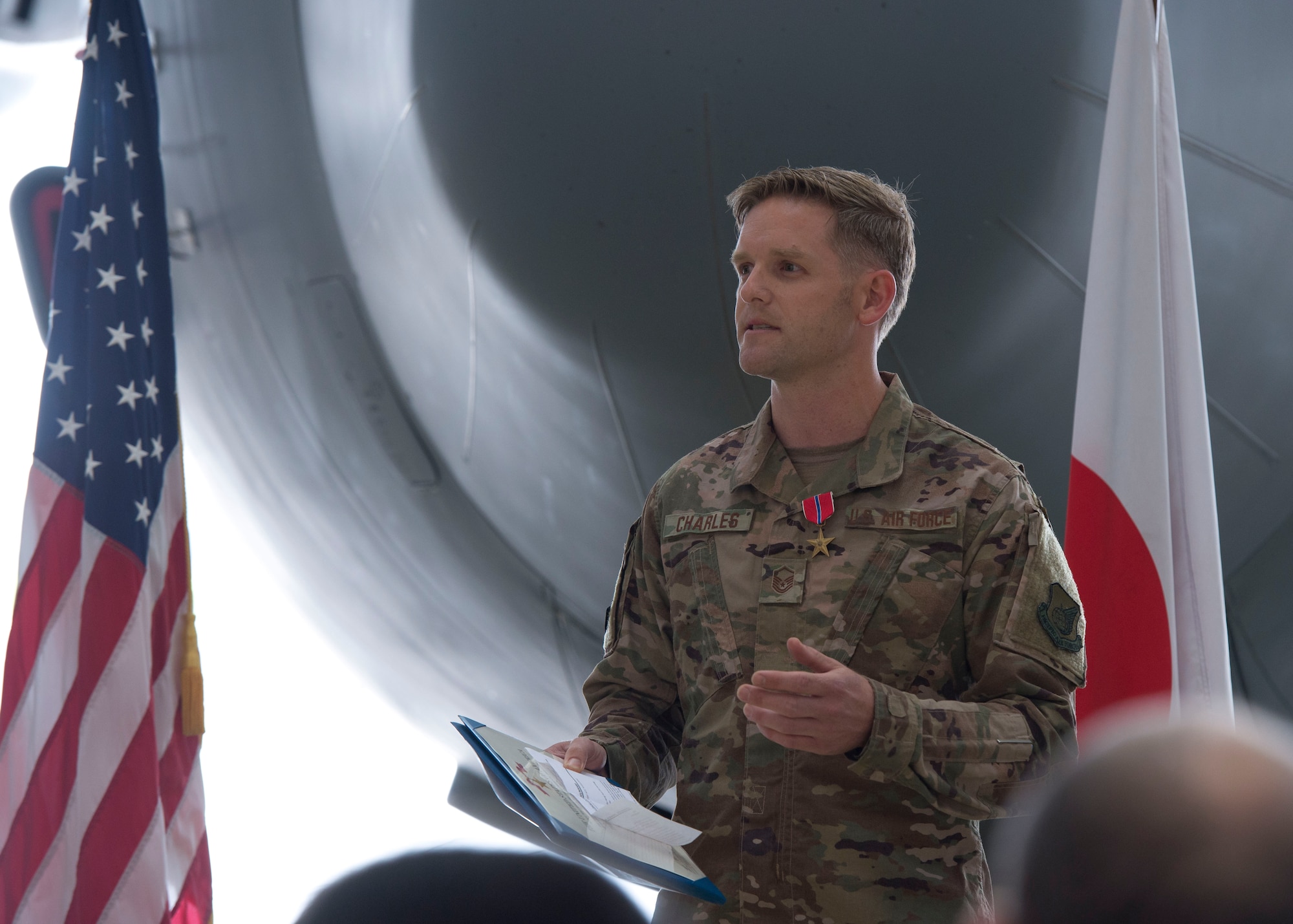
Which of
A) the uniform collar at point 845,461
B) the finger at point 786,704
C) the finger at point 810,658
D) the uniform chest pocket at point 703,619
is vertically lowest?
the finger at point 786,704

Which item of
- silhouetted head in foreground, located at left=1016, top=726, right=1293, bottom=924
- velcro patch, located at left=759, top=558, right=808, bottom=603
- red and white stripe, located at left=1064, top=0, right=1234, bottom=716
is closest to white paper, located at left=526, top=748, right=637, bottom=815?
velcro patch, located at left=759, top=558, right=808, bottom=603

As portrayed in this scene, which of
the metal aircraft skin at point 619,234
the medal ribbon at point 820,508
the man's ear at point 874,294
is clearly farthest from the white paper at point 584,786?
the metal aircraft skin at point 619,234

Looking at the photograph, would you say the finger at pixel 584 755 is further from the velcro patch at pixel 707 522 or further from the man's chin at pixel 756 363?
the man's chin at pixel 756 363

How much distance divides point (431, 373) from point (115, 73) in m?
1.46

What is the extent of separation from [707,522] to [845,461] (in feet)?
0.71

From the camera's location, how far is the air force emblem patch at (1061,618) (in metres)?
1.42

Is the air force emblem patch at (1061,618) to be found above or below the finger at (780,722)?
above

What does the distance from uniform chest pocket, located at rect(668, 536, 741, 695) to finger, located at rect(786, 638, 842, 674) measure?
0.95 ft

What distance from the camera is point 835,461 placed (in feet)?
5.41

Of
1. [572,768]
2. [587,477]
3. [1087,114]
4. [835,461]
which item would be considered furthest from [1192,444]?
[572,768]

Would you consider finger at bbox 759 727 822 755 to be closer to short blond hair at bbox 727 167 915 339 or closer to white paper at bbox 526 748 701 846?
white paper at bbox 526 748 701 846

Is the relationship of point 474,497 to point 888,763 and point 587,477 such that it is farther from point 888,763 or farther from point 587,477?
point 888,763

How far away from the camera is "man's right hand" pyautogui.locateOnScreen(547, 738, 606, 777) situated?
4.78 feet

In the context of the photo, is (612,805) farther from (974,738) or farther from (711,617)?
(974,738)
